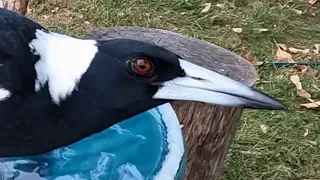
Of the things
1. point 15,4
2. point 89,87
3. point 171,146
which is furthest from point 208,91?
point 15,4

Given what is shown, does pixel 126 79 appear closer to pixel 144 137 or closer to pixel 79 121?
pixel 79 121

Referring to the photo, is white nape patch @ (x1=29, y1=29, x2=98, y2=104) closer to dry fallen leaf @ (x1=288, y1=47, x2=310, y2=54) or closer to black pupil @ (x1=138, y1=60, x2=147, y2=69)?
black pupil @ (x1=138, y1=60, x2=147, y2=69)

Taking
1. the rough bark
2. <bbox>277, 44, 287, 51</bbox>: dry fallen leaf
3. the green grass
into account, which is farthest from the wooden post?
<bbox>277, 44, 287, 51</bbox>: dry fallen leaf

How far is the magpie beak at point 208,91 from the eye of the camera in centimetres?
132

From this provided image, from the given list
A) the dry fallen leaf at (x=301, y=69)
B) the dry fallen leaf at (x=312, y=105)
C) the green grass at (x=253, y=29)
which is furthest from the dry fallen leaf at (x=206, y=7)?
the dry fallen leaf at (x=312, y=105)

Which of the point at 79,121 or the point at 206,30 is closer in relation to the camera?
the point at 79,121

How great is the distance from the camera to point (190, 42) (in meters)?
2.17

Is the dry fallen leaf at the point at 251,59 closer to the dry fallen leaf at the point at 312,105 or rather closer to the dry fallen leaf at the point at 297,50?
the dry fallen leaf at the point at 297,50

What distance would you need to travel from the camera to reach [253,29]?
10.8 feet

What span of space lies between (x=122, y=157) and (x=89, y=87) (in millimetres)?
392

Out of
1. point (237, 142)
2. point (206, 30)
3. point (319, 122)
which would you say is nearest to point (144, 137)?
point (237, 142)

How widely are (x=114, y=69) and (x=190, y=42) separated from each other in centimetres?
89

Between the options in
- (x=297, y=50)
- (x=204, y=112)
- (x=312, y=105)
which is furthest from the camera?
(x=297, y=50)

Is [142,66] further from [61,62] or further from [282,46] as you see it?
[282,46]
